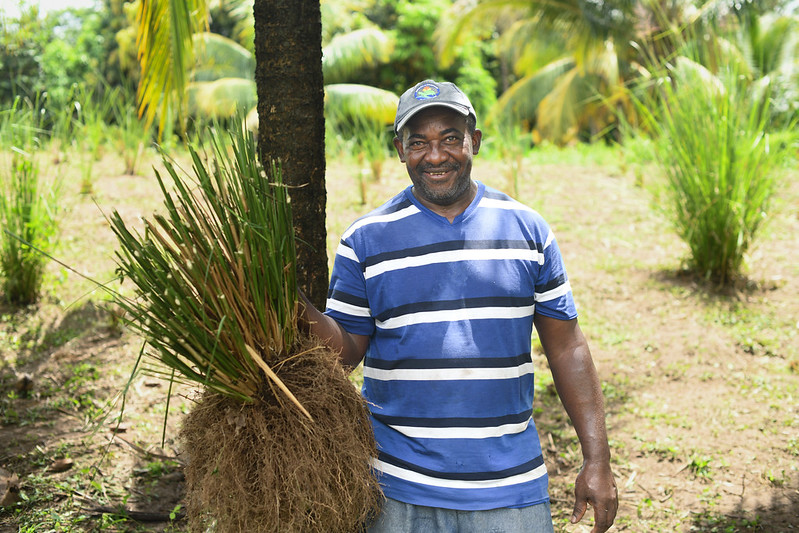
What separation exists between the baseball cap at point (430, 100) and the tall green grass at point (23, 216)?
322 centimetres

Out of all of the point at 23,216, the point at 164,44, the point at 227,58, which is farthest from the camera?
the point at 227,58

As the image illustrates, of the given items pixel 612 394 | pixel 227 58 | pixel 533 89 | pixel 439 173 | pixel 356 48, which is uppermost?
pixel 356 48

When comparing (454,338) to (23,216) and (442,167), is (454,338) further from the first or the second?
(23,216)

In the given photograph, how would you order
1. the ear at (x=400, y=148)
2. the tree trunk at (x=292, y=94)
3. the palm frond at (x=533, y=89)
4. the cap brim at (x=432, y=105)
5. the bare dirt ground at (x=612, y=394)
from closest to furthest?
the cap brim at (x=432, y=105) < the ear at (x=400, y=148) < the tree trunk at (x=292, y=94) < the bare dirt ground at (x=612, y=394) < the palm frond at (x=533, y=89)

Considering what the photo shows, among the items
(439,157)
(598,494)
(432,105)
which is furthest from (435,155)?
(598,494)

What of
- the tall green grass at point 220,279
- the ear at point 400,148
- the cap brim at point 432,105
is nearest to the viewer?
the tall green grass at point 220,279

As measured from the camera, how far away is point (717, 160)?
5.13m

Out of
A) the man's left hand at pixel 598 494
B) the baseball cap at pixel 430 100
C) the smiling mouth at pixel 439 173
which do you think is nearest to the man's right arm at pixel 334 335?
the smiling mouth at pixel 439 173

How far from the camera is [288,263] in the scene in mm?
1762

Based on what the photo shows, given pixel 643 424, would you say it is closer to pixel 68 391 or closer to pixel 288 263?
pixel 288 263

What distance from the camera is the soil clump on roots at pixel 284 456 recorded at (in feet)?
5.38

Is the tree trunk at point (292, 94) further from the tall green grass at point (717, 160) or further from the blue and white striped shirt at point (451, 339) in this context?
the tall green grass at point (717, 160)

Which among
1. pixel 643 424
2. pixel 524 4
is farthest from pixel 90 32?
pixel 643 424

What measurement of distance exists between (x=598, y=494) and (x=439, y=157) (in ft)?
3.37
